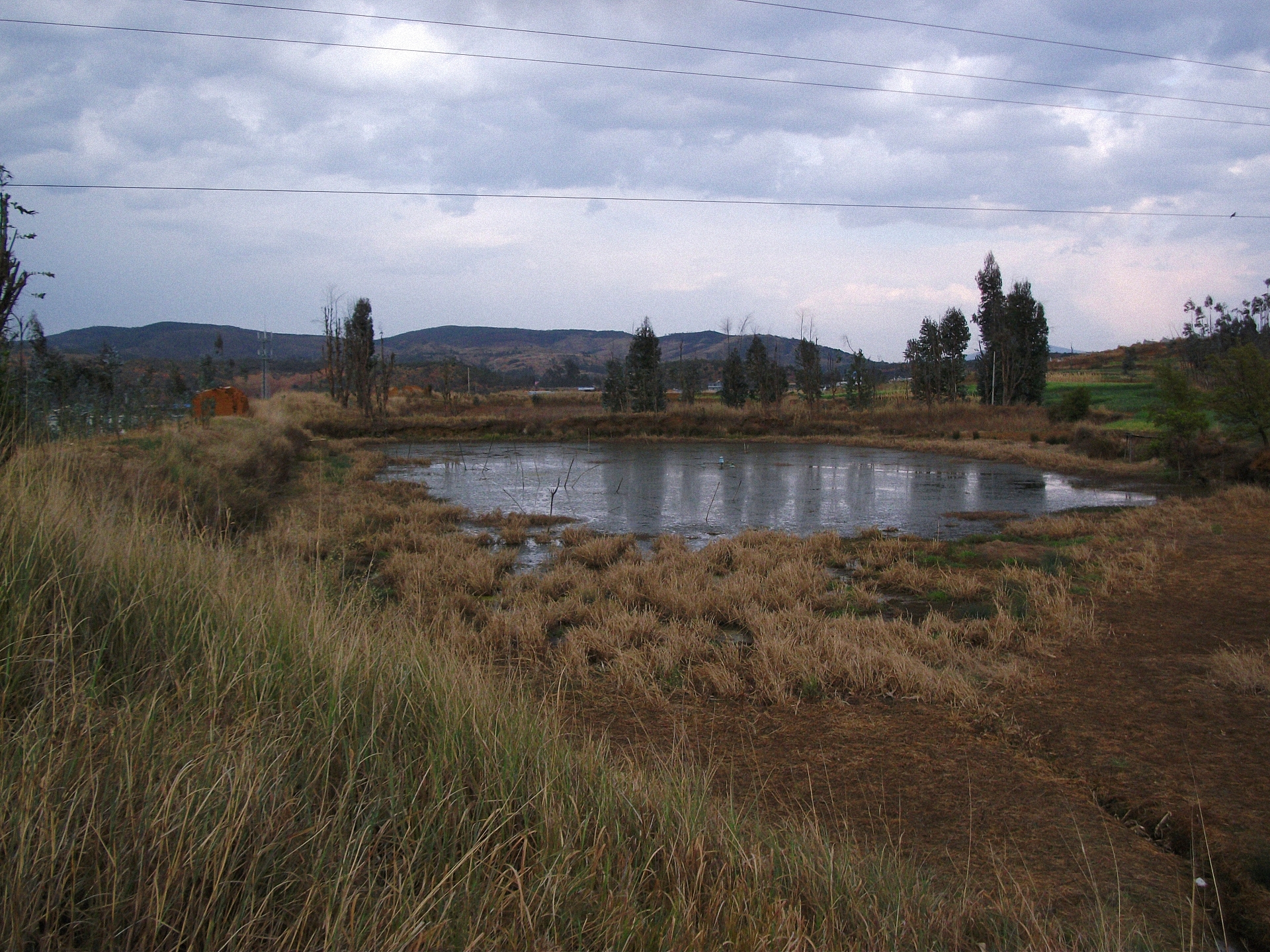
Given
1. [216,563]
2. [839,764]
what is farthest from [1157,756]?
[216,563]

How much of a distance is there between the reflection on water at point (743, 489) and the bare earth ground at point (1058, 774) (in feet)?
24.8

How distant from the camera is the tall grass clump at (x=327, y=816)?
6.47 ft

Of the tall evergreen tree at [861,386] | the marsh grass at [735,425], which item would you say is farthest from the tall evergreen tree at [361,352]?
the tall evergreen tree at [861,386]

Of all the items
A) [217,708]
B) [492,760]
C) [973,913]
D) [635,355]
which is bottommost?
[973,913]

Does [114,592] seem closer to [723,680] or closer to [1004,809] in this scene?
[723,680]

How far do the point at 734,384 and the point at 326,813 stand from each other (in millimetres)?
57089

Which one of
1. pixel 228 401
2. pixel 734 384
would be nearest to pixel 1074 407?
pixel 734 384

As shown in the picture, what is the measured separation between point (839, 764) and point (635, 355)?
169 ft

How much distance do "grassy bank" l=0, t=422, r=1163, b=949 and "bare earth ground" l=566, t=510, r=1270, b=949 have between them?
0.36m

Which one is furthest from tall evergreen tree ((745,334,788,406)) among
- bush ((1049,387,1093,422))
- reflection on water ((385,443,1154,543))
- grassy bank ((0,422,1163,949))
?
grassy bank ((0,422,1163,949))

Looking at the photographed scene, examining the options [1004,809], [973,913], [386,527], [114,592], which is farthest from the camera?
[386,527]

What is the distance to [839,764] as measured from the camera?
15.5 ft

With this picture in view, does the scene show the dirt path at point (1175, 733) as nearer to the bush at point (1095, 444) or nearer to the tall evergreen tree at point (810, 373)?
the bush at point (1095, 444)

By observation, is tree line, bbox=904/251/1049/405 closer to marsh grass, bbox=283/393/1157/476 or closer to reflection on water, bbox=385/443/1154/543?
marsh grass, bbox=283/393/1157/476
